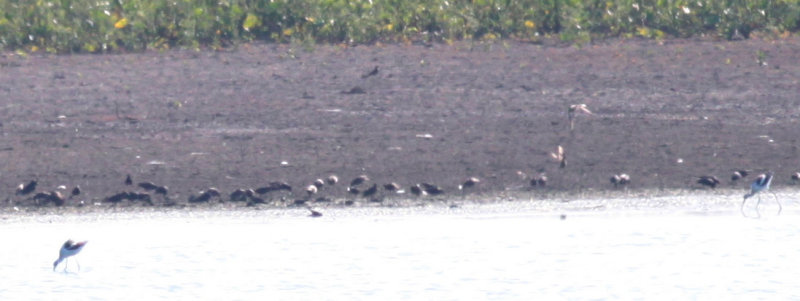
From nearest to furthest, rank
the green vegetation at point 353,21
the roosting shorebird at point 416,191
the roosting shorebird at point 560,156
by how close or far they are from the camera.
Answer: the roosting shorebird at point 416,191, the roosting shorebird at point 560,156, the green vegetation at point 353,21

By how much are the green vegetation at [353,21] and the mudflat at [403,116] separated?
43cm

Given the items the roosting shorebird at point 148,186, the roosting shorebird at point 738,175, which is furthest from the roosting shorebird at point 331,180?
the roosting shorebird at point 738,175

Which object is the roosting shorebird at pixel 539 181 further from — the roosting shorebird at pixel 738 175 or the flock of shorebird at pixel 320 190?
the roosting shorebird at pixel 738 175

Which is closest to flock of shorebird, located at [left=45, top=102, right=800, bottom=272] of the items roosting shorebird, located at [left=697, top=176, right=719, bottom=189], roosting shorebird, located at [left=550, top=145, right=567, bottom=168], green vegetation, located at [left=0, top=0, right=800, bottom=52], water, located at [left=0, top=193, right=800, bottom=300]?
roosting shorebird, located at [left=697, top=176, right=719, bottom=189]

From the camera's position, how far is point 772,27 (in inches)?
561

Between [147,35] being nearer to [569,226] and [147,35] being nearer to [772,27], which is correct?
[772,27]

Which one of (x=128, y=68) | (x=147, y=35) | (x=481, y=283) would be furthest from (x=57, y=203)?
(x=147, y=35)

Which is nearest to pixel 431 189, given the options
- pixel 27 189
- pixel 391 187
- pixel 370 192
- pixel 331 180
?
pixel 391 187

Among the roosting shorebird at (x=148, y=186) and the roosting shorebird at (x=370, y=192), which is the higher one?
the roosting shorebird at (x=370, y=192)

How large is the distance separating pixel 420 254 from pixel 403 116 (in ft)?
10.9

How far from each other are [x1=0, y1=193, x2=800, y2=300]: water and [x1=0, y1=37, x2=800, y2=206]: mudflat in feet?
1.64

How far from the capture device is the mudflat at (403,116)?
8.41 meters

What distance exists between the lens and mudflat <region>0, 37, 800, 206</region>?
8406mm

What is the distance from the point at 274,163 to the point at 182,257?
191 centimetres
